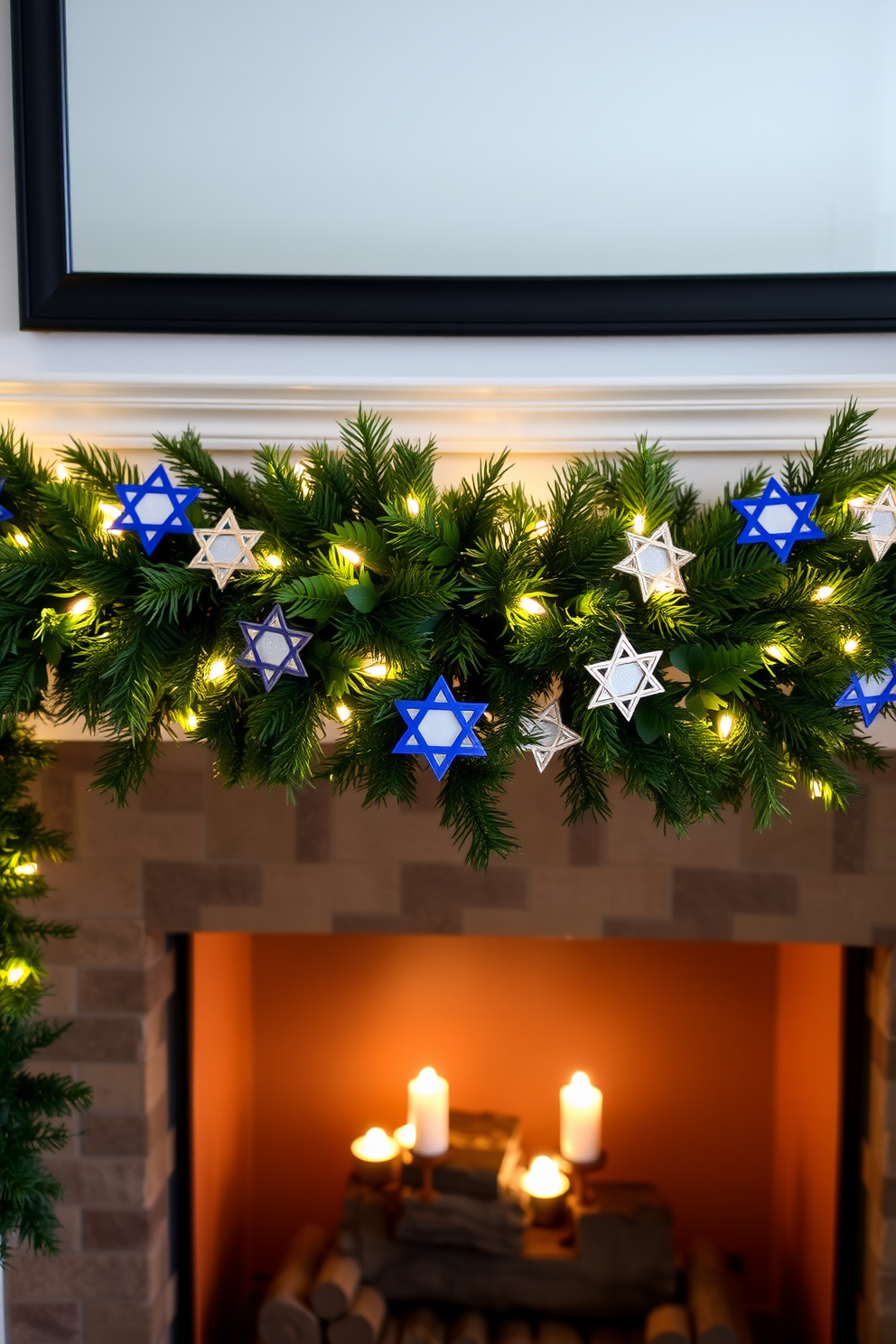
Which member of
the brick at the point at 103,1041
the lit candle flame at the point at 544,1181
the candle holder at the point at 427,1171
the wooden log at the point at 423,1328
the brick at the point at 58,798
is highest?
the brick at the point at 58,798

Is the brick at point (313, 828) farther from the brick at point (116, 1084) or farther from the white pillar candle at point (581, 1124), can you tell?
the white pillar candle at point (581, 1124)

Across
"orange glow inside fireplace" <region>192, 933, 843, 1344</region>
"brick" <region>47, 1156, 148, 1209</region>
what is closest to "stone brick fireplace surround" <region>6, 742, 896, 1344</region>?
"brick" <region>47, 1156, 148, 1209</region>

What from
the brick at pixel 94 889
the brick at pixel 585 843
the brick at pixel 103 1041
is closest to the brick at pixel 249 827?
the brick at pixel 94 889

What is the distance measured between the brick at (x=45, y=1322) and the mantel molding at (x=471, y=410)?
3.41 ft

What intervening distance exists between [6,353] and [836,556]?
81 centimetres

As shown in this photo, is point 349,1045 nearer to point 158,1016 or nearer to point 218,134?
point 158,1016

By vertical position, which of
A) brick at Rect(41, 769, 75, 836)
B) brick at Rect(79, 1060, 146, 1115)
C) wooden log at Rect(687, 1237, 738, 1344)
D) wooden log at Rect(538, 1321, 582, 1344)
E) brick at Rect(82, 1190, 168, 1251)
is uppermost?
brick at Rect(41, 769, 75, 836)

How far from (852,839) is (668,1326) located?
2.35ft

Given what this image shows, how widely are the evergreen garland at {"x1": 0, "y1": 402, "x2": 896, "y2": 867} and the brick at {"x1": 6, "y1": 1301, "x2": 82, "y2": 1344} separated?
84cm

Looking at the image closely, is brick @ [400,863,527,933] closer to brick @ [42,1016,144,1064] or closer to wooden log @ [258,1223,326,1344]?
brick @ [42,1016,144,1064]

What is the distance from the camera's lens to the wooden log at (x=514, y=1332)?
53.7 inches

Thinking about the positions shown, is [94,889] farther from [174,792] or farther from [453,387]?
[453,387]

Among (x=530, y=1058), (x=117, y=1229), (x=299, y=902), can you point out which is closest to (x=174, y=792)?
(x=299, y=902)

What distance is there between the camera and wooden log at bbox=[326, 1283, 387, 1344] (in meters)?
1.33
